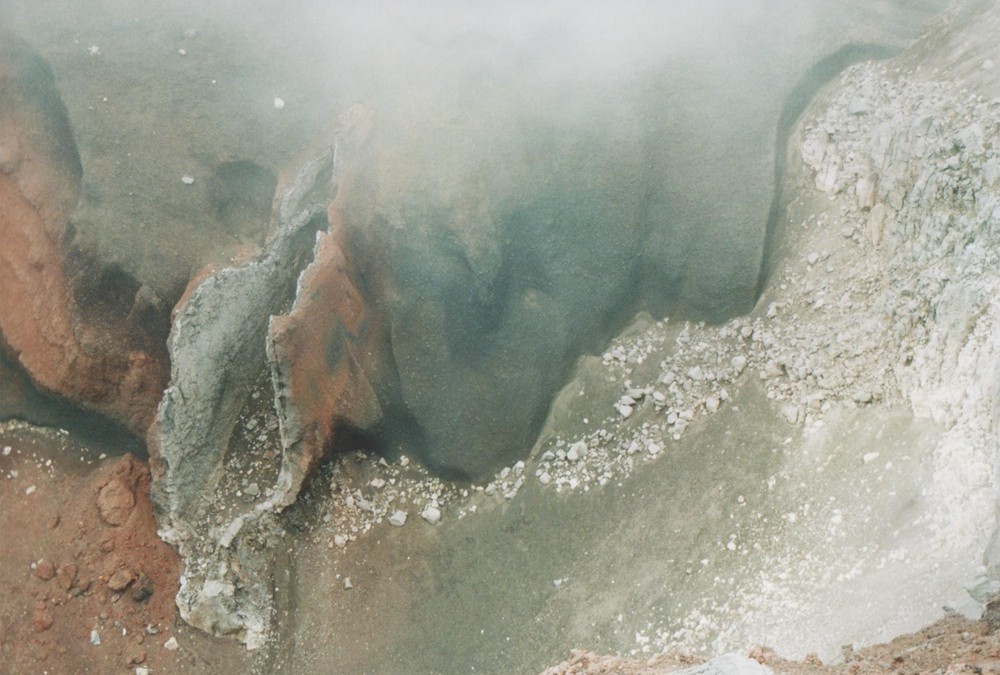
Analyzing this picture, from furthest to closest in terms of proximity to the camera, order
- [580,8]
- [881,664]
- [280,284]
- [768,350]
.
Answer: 1. [580,8]
2. [280,284]
3. [768,350]
4. [881,664]

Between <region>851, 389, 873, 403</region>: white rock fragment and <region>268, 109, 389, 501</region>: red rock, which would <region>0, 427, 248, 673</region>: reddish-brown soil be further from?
<region>851, 389, 873, 403</region>: white rock fragment

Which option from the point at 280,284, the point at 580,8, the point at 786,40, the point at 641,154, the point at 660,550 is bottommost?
the point at 280,284

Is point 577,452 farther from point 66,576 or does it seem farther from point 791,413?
point 66,576

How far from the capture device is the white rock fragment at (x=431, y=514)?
1341 cm

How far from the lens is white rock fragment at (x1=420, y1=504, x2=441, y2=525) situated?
13.4m

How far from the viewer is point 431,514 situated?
13414 mm

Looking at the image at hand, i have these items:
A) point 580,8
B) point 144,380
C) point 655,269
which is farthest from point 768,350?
point 144,380

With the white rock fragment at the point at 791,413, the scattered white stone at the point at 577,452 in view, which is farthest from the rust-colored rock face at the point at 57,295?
the white rock fragment at the point at 791,413

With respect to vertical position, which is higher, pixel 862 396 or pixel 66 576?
pixel 862 396

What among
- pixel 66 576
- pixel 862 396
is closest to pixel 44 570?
pixel 66 576

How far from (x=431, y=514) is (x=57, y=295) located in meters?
6.55

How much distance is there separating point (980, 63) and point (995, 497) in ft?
19.7

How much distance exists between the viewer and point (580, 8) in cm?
1461

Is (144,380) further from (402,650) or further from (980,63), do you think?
(980,63)
